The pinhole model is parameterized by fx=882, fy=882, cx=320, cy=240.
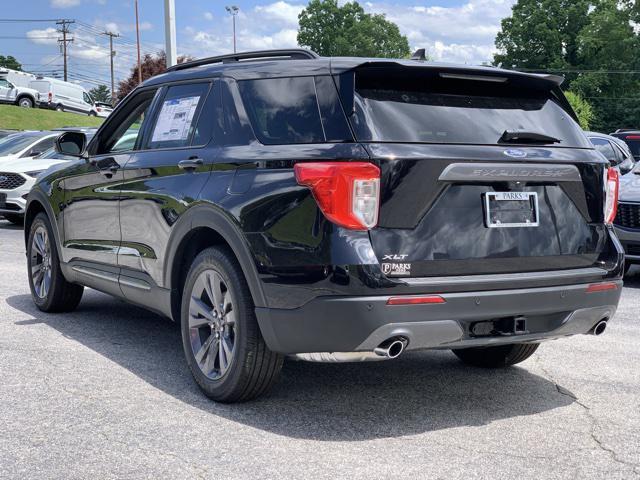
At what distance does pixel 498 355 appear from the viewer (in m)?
5.56

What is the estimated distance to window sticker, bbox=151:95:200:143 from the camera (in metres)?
5.26

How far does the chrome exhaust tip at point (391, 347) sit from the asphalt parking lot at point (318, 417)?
0.43 metres

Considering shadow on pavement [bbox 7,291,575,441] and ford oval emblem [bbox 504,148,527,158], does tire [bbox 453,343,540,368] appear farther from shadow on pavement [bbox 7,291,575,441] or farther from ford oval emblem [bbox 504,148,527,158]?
ford oval emblem [bbox 504,148,527,158]

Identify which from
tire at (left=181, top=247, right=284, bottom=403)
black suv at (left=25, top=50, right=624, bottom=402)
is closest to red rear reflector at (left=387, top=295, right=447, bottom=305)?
black suv at (left=25, top=50, right=624, bottom=402)

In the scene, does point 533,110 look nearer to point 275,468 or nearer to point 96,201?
point 275,468

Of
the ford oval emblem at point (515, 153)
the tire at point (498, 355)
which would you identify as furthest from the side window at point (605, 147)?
the ford oval emblem at point (515, 153)

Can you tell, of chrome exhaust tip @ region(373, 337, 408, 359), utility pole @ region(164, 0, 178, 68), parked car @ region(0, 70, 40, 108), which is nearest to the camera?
chrome exhaust tip @ region(373, 337, 408, 359)

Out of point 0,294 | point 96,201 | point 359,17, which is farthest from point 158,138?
point 359,17

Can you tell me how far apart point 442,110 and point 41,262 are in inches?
167

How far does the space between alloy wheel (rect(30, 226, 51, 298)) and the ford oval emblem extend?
4.15 m

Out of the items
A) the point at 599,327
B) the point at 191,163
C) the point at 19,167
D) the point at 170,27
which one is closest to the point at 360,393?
the point at 599,327

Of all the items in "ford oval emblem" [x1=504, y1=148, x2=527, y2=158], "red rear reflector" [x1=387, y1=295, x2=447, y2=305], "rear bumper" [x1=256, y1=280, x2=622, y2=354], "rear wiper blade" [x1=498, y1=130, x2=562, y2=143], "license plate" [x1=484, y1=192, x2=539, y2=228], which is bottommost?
"rear bumper" [x1=256, y1=280, x2=622, y2=354]

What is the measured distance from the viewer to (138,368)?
214 inches

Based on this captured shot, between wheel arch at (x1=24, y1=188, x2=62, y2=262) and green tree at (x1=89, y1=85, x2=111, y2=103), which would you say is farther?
green tree at (x1=89, y1=85, x2=111, y2=103)
